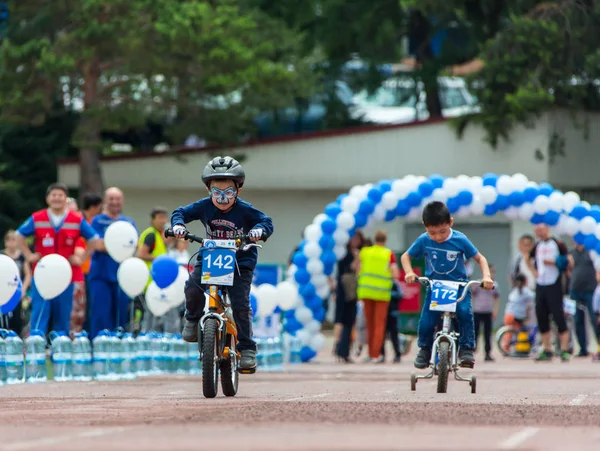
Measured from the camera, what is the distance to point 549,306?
2267 centimetres

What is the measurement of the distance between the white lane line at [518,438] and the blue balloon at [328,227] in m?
14.3

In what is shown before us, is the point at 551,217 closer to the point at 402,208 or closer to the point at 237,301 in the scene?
the point at 402,208

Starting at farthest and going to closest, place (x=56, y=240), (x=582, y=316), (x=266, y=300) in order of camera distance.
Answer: (x=582, y=316) < (x=266, y=300) < (x=56, y=240)

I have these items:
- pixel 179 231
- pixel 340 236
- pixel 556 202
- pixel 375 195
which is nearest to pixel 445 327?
pixel 179 231

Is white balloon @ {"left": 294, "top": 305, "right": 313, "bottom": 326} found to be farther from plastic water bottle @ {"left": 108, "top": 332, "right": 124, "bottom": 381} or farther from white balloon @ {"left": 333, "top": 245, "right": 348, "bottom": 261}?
plastic water bottle @ {"left": 108, "top": 332, "right": 124, "bottom": 381}

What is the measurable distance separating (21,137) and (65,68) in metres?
5.38

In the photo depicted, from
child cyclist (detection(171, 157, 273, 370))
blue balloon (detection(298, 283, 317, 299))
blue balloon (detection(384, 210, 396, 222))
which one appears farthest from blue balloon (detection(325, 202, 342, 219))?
child cyclist (detection(171, 157, 273, 370))

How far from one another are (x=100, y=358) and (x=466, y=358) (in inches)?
193

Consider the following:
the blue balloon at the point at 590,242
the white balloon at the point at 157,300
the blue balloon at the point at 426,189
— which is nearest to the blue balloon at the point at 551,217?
the blue balloon at the point at 590,242

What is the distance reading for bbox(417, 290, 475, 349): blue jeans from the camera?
1302cm

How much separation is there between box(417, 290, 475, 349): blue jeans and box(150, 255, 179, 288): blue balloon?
4.80m

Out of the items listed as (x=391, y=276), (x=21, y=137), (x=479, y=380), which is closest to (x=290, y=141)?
(x=21, y=137)

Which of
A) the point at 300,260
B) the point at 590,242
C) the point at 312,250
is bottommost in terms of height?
the point at 300,260

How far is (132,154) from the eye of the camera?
38.0 metres
